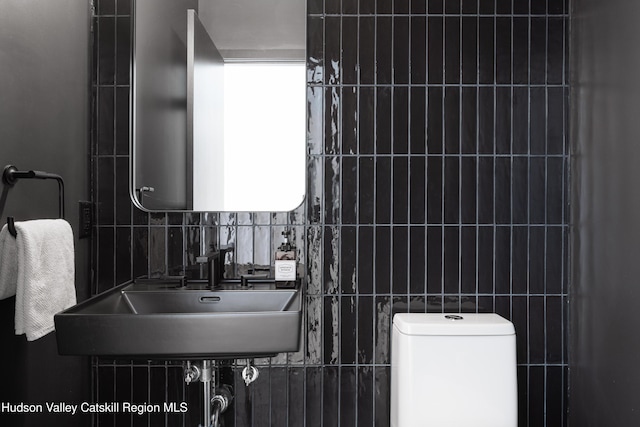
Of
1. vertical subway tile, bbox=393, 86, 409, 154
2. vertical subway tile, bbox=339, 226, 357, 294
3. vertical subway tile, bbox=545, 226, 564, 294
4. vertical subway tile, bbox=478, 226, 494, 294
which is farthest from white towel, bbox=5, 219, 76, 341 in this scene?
vertical subway tile, bbox=545, 226, 564, 294

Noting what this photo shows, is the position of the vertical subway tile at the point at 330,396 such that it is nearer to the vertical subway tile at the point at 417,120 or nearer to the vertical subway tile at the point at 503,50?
the vertical subway tile at the point at 417,120

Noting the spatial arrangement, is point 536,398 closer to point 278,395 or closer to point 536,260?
point 536,260

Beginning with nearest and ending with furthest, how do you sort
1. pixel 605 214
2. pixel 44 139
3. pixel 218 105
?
1. pixel 44 139
2. pixel 605 214
3. pixel 218 105

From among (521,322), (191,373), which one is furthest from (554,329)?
(191,373)

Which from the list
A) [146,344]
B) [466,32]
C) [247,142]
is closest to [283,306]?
[146,344]

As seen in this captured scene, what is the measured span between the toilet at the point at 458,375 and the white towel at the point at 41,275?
0.99 metres

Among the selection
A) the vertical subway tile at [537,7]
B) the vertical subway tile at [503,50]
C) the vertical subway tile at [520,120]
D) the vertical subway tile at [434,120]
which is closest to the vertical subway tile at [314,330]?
the vertical subway tile at [434,120]

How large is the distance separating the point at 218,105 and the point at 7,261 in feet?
2.66

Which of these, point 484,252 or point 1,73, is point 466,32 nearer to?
point 484,252

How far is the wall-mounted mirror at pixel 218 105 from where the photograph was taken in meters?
1.79

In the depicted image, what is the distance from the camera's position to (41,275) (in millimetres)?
1301

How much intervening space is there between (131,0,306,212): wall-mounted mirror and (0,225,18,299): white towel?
1.87 feet

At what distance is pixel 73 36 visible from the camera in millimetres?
1678

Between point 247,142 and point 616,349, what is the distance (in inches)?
50.6
